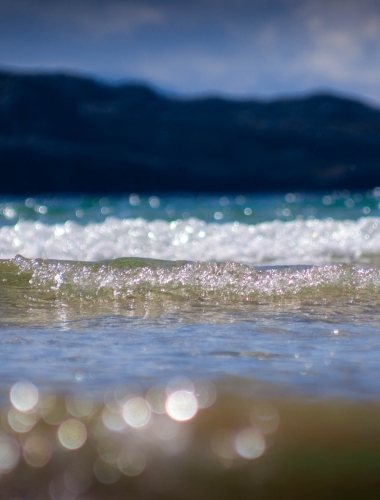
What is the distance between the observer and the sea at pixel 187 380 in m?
1.01

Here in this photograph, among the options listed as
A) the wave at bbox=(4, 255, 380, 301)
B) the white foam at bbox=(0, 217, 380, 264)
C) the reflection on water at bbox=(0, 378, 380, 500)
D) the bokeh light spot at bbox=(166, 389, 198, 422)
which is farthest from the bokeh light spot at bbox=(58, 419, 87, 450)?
the white foam at bbox=(0, 217, 380, 264)

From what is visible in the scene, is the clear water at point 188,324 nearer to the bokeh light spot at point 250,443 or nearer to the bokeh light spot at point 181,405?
the bokeh light spot at point 181,405

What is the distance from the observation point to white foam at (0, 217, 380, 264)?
5.72 m

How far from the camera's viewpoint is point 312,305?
94.1 inches

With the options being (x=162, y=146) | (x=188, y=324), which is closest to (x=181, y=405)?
(x=188, y=324)

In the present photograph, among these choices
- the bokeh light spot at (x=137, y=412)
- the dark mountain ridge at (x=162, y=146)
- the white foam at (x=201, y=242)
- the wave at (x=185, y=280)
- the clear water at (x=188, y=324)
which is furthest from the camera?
the dark mountain ridge at (x=162, y=146)

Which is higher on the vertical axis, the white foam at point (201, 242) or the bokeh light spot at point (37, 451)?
the white foam at point (201, 242)

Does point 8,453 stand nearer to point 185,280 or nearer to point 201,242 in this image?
point 185,280

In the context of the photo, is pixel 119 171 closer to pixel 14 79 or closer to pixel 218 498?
pixel 14 79

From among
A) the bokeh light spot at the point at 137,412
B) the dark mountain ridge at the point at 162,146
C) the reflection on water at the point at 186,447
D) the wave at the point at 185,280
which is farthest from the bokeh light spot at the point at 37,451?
the dark mountain ridge at the point at 162,146

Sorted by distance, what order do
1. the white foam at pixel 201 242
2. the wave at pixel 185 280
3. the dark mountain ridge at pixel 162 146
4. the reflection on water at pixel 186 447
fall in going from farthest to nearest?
the dark mountain ridge at pixel 162 146 < the white foam at pixel 201 242 < the wave at pixel 185 280 < the reflection on water at pixel 186 447

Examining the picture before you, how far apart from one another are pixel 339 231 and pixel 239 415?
20.2 ft

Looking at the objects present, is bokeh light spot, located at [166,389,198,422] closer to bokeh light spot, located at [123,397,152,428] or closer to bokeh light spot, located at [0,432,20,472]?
bokeh light spot, located at [123,397,152,428]

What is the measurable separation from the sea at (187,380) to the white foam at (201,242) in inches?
103
